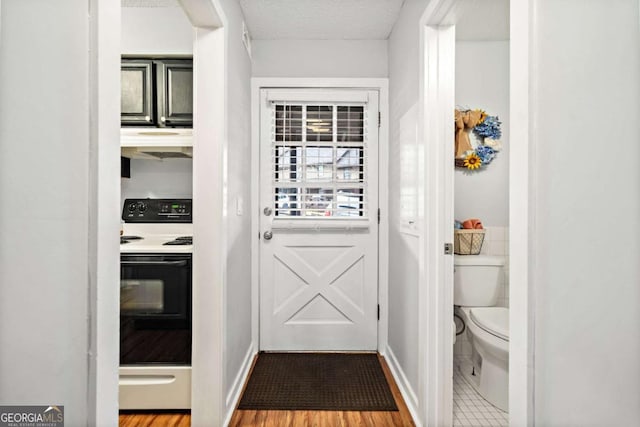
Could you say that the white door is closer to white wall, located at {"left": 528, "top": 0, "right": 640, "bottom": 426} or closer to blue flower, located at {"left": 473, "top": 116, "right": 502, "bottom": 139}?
blue flower, located at {"left": 473, "top": 116, "right": 502, "bottom": 139}

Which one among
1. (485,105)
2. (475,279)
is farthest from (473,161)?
(475,279)

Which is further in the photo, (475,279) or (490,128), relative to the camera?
(490,128)

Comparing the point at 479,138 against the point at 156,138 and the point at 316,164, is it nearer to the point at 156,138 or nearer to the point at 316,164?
the point at 316,164

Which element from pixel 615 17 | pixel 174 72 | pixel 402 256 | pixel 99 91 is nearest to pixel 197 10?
pixel 174 72

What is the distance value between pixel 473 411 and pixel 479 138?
178 centimetres

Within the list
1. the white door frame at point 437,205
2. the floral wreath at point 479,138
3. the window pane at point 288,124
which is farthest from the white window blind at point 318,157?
the white door frame at point 437,205

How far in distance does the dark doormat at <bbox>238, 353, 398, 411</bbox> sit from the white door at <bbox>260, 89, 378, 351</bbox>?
0.57 feet

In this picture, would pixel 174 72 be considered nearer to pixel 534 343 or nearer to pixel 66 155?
pixel 66 155

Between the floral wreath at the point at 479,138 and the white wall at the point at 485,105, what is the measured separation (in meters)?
0.05

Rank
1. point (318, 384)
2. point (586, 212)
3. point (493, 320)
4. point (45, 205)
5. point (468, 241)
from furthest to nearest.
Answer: point (468, 241)
point (318, 384)
point (493, 320)
point (586, 212)
point (45, 205)

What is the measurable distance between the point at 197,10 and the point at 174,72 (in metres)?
0.63

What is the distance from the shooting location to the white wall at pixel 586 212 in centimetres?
78

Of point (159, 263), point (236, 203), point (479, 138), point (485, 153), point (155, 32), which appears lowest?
point (159, 263)

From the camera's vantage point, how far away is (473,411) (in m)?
2.06
